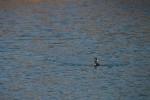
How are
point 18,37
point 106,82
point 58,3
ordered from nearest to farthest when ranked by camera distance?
point 106,82 < point 18,37 < point 58,3

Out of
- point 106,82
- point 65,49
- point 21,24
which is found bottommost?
point 106,82

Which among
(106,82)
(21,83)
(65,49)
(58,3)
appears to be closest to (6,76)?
(21,83)

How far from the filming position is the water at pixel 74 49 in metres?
3.07

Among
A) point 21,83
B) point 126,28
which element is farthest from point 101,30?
point 21,83

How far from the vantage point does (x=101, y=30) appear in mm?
3736

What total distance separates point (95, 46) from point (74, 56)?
0.86 ft

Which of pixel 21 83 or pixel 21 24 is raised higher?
pixel 21 24

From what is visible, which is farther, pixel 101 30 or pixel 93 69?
pixel 101 30

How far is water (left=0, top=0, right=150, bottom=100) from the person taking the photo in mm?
3068

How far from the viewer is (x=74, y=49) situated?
3.51 meters

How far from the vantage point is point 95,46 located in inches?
139

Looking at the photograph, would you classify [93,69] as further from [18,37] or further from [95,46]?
[18,37]

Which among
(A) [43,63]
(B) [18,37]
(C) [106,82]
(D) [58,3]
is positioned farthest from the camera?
(D) [58,3]

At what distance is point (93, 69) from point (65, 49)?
0.43 m
